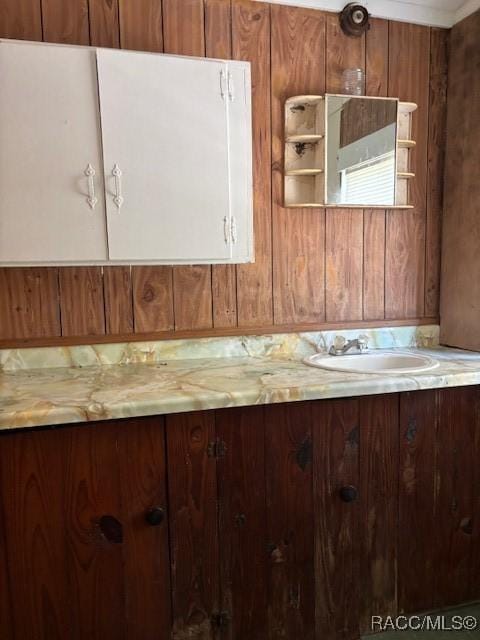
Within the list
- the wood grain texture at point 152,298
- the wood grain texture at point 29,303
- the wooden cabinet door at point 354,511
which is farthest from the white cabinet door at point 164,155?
the wooden cabinet door at point 354,511

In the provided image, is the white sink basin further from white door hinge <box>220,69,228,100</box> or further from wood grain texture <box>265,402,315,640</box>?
white door hinge <box>220,69,228,100</box>

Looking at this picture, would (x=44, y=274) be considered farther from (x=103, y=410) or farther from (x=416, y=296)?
(x=416, y=296)

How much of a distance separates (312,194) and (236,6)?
75 cm

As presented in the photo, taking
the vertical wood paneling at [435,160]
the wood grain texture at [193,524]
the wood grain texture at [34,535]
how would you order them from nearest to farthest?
the wood grain texture at [34,535]
the wood grain texture at [193,524]
the vertical wood paneling at [435,160]

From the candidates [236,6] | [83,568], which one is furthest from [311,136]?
[83,568]

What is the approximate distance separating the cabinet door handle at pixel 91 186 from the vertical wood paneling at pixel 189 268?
0.42 m

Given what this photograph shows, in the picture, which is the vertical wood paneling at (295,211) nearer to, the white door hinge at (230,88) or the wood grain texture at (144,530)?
the white door hinge at (230,88)

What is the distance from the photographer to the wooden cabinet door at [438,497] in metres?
1.40

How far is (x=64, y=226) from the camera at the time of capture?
4.38 feet

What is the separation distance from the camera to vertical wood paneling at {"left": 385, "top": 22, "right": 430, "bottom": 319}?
1820 millimetres

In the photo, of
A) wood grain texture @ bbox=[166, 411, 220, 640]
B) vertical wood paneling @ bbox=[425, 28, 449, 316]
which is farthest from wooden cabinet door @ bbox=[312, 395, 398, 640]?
Answer: vertical wood paneling @ bbox=[425, 28, 449, 316]

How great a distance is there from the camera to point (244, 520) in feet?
4.13

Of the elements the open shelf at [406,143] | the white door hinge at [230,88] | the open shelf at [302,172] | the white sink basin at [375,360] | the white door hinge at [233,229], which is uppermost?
the white door hinge at [230,88]

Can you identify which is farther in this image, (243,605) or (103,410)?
(243,605)
